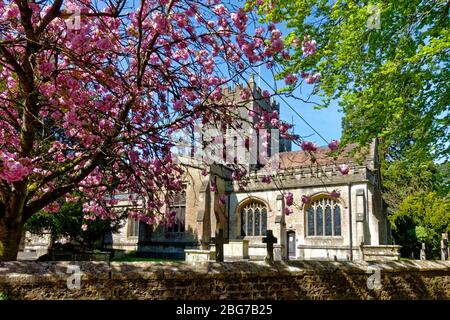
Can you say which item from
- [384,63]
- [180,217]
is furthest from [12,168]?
[180,217]

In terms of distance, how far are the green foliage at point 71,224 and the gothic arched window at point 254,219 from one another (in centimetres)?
1012

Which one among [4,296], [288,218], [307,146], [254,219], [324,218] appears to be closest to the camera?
[4,296]

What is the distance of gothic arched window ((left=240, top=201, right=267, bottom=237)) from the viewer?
28031 millimetres

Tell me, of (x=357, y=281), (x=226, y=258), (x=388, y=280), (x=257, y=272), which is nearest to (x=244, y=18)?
(x=257, y=272)

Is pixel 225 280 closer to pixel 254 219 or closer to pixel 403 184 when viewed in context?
pixel 254 219

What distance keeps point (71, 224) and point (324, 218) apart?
52.0ft

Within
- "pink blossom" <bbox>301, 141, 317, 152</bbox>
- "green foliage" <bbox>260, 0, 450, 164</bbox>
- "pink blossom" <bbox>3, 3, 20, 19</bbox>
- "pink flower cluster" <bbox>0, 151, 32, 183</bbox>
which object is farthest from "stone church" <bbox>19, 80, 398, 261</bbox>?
"pink flower cluster" <bbox>0, 151, 32, 183</bbox>

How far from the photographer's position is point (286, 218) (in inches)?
1065

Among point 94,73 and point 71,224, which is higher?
point 94,73

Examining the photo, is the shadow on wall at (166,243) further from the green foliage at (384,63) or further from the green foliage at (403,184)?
the green foliage at (384,63)

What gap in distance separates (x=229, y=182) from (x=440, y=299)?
22.7 meters

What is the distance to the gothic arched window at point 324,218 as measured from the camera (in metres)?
25.2

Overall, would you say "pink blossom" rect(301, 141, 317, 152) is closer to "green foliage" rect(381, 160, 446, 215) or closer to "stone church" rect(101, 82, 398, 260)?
"stone church" rect(101, 82, 398, 260)

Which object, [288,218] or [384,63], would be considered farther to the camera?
[288,218]
